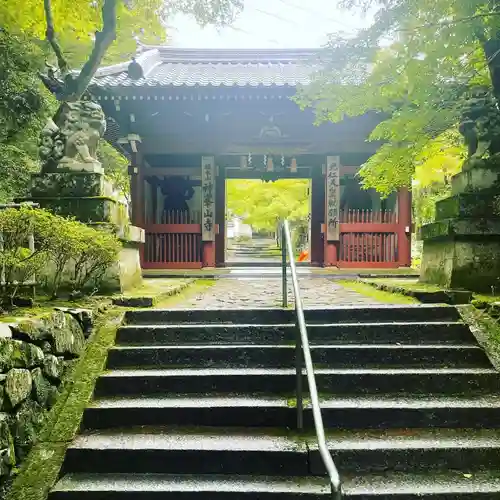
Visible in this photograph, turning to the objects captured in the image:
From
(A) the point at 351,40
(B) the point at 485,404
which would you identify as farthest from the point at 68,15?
(B) the point at 485,404

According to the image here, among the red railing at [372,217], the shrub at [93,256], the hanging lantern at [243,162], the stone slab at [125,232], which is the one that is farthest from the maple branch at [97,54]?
the red railing at [372,217]

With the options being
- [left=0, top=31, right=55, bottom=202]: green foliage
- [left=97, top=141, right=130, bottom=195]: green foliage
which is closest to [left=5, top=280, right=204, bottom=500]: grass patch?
[left=0, top=31, right=55, bottom=202]: green foliage

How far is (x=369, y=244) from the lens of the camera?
10.7 metres

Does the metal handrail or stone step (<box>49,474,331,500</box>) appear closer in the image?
the metal handrail

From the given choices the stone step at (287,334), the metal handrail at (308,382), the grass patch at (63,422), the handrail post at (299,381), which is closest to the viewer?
the metal handrail at (308,382)

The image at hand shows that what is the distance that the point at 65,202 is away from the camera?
15.6ft

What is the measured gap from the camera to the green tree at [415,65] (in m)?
4.32

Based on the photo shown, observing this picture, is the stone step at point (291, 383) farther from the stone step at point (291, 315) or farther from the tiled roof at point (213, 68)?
the tiled roof at point (213, 68)

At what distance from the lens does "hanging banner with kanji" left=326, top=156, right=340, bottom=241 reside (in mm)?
10742

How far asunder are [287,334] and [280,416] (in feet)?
2.98

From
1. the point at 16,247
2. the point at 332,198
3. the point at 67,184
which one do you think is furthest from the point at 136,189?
the point at 16,247

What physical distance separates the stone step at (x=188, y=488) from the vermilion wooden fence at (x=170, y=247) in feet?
26.6

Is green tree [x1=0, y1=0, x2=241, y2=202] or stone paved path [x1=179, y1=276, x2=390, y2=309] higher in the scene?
green tree [x1=0, y1=0, x2=241, y2=202]

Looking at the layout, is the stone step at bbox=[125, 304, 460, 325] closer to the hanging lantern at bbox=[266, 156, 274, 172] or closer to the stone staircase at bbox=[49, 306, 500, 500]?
the stone staircase at bbox=[49, 306, 500, 500]
